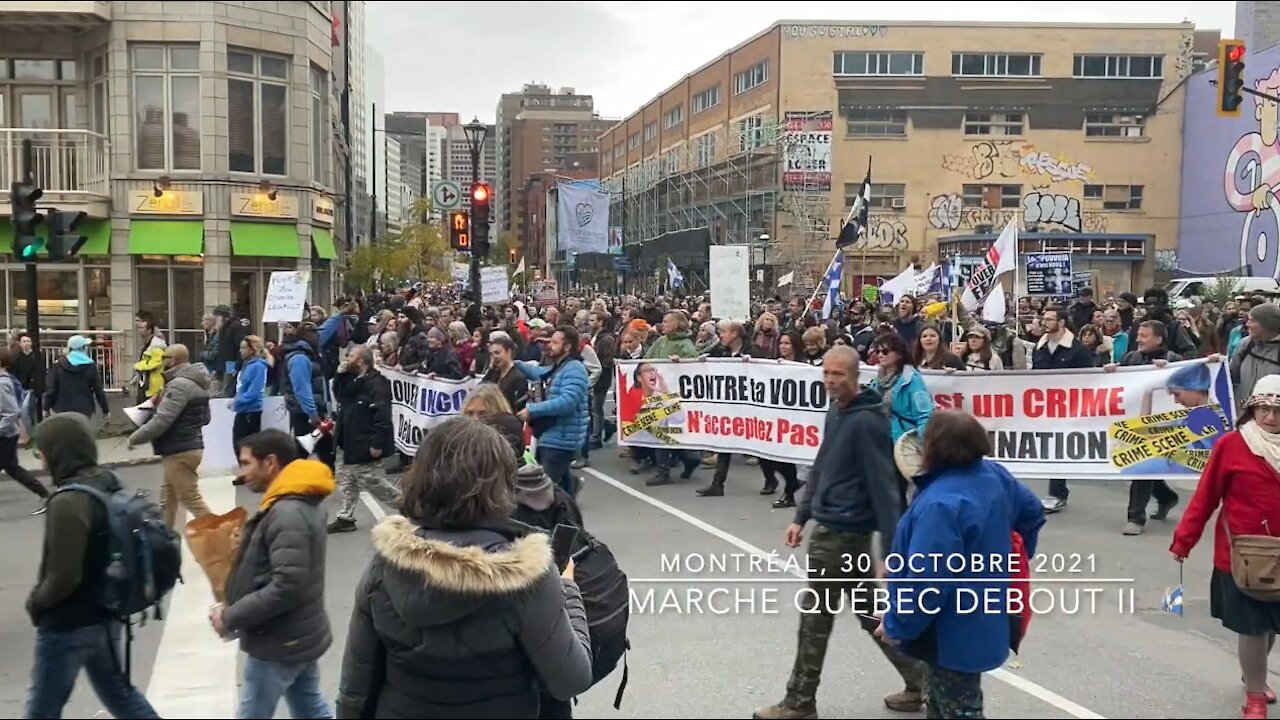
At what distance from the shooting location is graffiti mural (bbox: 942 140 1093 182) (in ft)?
186

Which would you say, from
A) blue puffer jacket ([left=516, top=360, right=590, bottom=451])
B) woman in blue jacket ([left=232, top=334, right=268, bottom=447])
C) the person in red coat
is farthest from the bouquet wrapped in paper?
woman in blue jacket ([left=232, top=334, right=268, bottom=447])

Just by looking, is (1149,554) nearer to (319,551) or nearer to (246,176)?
(319,551)

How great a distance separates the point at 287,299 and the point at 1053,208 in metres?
50.2

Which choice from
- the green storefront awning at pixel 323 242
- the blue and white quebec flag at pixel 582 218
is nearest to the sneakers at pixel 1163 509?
the blue and white quebec flag at pixel 582 218

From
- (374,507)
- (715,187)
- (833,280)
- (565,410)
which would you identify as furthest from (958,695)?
(715,187)

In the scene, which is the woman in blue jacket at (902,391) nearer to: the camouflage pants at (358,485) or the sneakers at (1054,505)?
the sneakers at (1054,505)

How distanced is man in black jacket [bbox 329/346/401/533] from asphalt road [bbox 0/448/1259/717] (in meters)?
0.36

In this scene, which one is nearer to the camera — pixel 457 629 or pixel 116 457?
pixel 457 629

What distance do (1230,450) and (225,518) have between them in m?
4.97

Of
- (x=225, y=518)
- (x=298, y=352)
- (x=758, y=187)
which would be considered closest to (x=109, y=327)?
(x=298, y=352)

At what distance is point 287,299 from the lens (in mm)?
16000

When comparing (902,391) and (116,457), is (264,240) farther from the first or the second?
(902,391)

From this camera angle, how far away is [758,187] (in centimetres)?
5819

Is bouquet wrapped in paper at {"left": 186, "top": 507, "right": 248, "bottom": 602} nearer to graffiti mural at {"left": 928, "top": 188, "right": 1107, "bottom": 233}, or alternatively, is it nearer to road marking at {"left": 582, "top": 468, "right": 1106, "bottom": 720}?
road marking at {"left": 582, "top": 468, "right": 1106, "bottom": 720}
